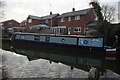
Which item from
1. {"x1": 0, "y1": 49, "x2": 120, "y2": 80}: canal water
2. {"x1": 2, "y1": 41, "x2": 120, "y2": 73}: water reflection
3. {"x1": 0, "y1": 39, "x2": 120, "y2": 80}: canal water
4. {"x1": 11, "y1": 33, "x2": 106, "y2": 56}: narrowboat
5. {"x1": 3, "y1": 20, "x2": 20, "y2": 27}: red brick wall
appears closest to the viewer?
{"x1": 0, "y1": 49, "x2": 120, "y2": 80}: canal water

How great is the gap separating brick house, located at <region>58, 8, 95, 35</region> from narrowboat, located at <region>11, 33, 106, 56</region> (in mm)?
11073

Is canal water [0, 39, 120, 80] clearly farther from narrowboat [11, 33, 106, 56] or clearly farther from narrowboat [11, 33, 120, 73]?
narrowboat [11, 33, 106, 56]

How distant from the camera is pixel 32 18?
46.5 meters

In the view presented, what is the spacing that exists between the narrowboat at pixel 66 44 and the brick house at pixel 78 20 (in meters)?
11.1

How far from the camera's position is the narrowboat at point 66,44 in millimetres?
18297

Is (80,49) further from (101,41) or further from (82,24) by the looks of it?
(82,24)

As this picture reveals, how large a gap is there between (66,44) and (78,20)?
15060 mm

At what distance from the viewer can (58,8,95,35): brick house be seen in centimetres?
3309

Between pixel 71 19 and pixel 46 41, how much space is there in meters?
14.5

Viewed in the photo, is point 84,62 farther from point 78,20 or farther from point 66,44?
point 78,20

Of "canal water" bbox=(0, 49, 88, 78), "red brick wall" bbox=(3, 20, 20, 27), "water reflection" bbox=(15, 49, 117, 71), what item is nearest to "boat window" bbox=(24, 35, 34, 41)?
"water reflection" bbox=(15, 49, 117, 71)

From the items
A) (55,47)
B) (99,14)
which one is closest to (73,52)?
(55,47)

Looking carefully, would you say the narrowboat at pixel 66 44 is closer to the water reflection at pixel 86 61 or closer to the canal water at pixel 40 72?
the water reflection at pixel 86 61

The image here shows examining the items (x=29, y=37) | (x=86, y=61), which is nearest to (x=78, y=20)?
(x=29, y=37)
